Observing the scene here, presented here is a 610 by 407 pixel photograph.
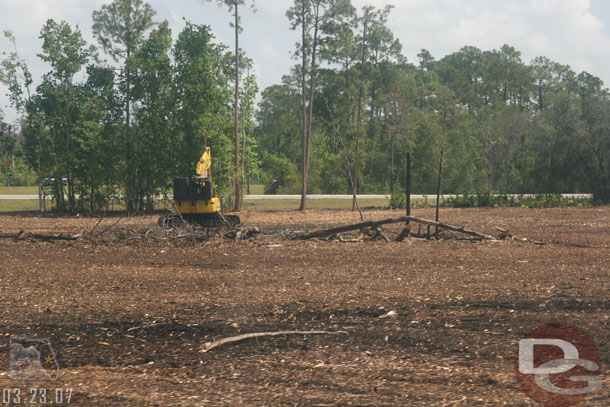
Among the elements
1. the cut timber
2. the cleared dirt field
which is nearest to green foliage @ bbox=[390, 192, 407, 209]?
the cut timber

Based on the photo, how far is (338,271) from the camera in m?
11.6

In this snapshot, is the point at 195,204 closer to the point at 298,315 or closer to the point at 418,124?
the point at 298,315

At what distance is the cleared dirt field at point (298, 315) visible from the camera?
5168 millimetres

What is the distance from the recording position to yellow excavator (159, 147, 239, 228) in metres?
16.9

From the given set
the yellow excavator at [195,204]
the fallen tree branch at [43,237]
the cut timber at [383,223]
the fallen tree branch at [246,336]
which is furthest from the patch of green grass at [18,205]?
the fallen tree branch at [246,336]

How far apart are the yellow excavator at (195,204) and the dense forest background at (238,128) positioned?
4.41 metres

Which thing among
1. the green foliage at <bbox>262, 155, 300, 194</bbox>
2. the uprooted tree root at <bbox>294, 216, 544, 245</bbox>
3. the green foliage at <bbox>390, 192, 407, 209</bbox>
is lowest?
the uprooted tree root at <bbox>294, 216, 544, 245</bbox>

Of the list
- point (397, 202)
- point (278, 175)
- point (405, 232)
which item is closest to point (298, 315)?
point (405, 232)

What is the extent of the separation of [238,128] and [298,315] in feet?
72.7

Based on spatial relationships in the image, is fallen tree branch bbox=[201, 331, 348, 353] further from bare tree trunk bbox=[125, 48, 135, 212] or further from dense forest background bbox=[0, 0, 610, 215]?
bare tree trunk bbox=[125, 48, 135, 212]

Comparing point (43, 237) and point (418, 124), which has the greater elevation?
point (418, 124)

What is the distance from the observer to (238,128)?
29.1 m

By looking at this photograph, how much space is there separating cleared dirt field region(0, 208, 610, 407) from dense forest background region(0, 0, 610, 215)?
22.0ft

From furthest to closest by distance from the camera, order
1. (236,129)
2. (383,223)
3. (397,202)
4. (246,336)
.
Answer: (397,202)
(236,129)
(383,223)
(246,336)
